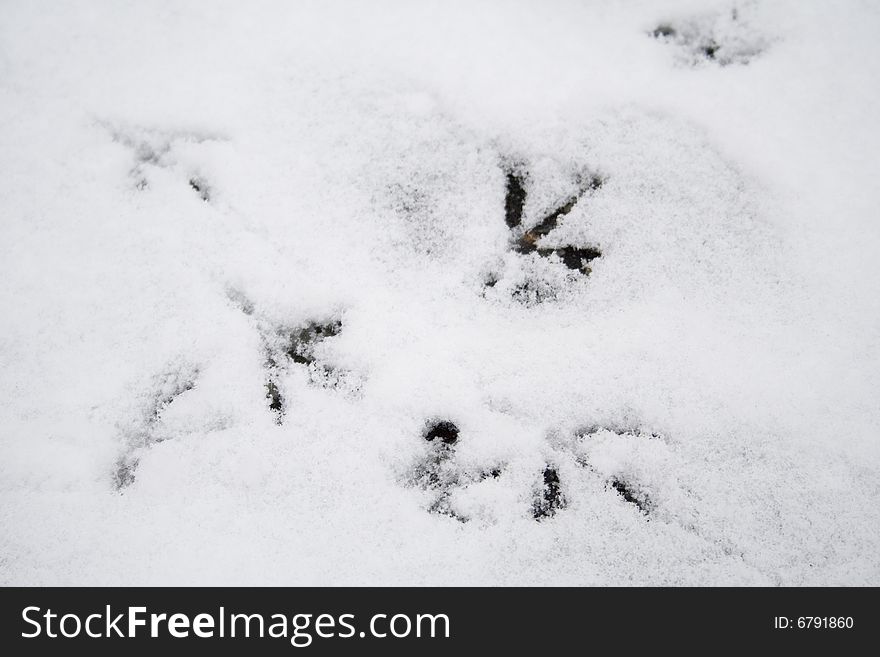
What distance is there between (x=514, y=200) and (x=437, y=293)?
0.36 metres

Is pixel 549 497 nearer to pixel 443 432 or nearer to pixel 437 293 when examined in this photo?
pixel 443 432

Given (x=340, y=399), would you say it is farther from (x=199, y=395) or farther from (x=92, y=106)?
(x=92, y=106)

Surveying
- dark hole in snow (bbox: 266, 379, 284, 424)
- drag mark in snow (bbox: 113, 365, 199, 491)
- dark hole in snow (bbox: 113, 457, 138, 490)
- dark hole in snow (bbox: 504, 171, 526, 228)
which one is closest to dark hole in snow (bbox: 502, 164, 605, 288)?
dark hole in snow (bbox: 504, 171, 526, 228)

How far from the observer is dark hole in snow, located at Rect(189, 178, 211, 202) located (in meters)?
1.55

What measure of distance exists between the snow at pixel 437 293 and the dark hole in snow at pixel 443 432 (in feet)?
0.08

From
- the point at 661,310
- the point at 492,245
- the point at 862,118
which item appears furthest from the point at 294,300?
the point at 862,118

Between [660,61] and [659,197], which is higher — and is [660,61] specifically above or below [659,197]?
above

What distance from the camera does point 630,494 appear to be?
1218mm

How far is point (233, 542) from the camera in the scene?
1.18 metres

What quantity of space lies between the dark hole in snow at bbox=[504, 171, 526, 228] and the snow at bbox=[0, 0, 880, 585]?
0.03 meters

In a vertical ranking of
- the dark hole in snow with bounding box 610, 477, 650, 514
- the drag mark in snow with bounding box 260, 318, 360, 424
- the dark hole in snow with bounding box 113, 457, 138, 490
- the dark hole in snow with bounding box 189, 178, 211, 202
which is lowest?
the dark hole in snow with bounding box 610, 477, 650, 514

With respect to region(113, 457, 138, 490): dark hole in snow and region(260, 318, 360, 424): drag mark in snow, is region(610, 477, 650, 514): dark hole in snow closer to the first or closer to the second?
region(260, 318, 360, 424): drag mark in snow
